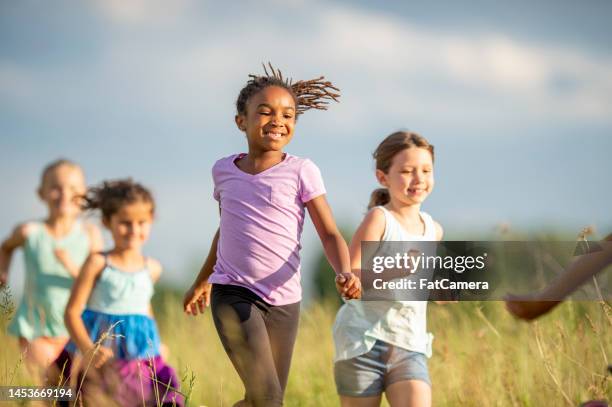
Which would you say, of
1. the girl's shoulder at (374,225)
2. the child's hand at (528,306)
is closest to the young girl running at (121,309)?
the girl's shoulder at (374,225)

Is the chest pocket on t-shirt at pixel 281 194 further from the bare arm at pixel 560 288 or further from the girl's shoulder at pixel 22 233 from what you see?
the girl's shoulder at pixel 22 233

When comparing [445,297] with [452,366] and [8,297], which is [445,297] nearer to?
[452,366]

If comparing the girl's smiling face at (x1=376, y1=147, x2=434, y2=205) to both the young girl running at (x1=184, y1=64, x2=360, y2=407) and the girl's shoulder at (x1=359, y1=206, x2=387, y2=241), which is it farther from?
the young girl running at (x1=184, y1=64, x2=360, y2=407)

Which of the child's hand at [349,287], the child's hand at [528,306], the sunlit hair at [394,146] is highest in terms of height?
the sunlit hair at [394,146]

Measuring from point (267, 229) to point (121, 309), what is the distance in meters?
1.46

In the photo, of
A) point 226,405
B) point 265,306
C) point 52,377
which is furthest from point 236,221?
point 226,405

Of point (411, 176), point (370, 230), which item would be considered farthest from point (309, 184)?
point (411, 176)

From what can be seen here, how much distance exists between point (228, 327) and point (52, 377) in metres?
1.69

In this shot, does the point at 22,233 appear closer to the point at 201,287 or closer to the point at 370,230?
the point at 201,287

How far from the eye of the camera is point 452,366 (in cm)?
634

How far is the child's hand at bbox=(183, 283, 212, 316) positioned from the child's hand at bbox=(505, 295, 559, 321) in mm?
2186

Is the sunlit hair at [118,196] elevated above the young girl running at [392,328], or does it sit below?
above

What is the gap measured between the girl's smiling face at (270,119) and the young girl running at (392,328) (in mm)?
748

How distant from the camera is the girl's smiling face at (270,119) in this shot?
14.7 feet
